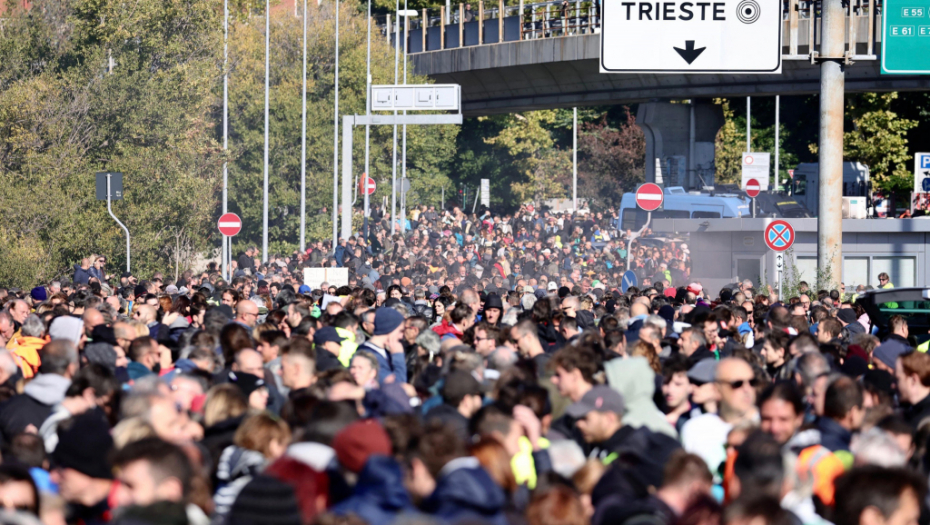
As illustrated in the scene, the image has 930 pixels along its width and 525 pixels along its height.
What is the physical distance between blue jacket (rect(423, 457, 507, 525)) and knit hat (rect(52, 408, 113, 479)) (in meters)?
1.70

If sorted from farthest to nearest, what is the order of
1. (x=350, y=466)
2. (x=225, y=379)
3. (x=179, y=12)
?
1. (x=179, y=12)
2. (x=225, y=379)
3. (x=350, y=466)

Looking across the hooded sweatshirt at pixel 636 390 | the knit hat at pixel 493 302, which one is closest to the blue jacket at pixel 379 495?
the hooded sweatshirt at pixel 636 390

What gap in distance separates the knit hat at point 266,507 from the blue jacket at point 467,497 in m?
0.55

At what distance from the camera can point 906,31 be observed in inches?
877

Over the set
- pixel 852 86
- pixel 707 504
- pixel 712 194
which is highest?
pixel 852 86

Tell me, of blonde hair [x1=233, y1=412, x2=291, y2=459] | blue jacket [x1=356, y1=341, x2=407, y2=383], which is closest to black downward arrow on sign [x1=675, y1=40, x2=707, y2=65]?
blue jacket [x1=356, y1=341, x2=407, y2=383]

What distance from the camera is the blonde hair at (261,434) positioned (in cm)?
570

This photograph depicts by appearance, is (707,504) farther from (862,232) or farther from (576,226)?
(576,226)

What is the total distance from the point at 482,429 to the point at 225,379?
10.1ft

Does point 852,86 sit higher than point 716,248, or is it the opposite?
point 852,86

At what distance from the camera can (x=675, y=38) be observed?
69.6 feet

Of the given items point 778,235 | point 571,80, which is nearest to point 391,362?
point 778,235

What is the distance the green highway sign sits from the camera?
22.2 m

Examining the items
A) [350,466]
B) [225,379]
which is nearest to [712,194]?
[225,379]
